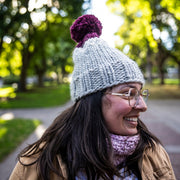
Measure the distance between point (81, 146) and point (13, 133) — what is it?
5.50m

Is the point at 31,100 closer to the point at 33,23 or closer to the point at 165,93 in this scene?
the point at 33,23

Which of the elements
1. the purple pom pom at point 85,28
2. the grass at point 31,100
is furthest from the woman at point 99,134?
the grass at point 31,100

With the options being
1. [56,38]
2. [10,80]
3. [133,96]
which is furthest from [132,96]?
[10,80]

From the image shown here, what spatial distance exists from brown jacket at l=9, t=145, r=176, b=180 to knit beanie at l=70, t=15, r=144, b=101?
0.62 metres

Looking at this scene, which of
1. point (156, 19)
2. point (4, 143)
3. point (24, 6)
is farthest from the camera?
point (156, 19)

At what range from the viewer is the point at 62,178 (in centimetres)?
149

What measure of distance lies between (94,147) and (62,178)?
1.06 ft

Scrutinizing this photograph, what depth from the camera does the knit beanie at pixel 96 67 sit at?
62.9 inches

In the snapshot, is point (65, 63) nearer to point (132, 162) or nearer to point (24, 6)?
point (24, 6)

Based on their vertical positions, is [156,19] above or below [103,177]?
above

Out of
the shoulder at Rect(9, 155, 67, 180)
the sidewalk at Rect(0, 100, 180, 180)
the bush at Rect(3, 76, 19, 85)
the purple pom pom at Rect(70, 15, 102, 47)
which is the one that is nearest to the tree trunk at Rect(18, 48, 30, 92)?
the bush at Rect(3, 76, 19, 85)

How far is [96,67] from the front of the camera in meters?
1.64

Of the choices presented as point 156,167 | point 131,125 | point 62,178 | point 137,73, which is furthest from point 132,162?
point 137,73

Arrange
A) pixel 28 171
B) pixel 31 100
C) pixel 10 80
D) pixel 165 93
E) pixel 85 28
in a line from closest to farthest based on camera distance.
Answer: pixel 28 171 < pixel 85 28 < pixel 31 100 < pixel 165 93 < pixel 10 80
